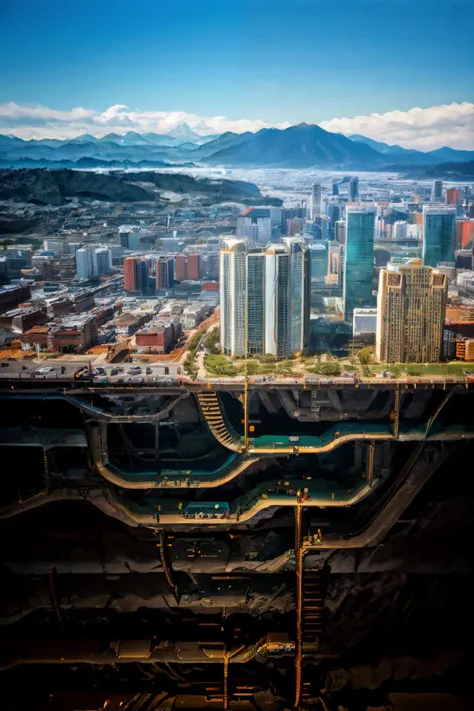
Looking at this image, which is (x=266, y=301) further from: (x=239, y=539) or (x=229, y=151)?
(x=239, y=539)

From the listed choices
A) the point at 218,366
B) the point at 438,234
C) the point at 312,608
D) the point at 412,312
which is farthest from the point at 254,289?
the point at 312,608

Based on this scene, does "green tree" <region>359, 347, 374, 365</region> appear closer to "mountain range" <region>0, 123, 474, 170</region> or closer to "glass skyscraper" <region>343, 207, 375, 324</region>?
"glass skyscraper" <region>343, 207, 375, 324</region>

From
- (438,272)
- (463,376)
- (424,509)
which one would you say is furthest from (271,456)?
(438,272)

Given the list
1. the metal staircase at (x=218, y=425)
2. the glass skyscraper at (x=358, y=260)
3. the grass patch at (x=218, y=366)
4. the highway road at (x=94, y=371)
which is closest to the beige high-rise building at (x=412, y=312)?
the glass skyscraper at (x=358, y=260)

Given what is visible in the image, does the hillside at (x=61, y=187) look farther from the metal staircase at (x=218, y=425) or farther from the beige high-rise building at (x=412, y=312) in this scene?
the beige high-rise building at (x=412, y=312)

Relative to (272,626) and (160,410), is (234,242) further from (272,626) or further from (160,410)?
(272,626)
